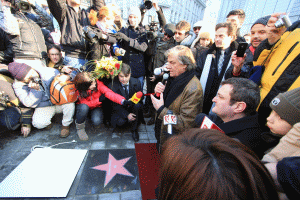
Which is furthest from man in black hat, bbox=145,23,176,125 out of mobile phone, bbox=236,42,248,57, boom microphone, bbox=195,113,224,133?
boom microphone, bbox=195,113,224,133

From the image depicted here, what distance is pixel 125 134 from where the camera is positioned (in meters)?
3.11

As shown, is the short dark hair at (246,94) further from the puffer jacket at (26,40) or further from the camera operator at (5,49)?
the camera operator at (5,49)

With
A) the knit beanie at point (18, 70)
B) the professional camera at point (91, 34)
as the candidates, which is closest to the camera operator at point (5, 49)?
the knit beanie at point (18, 70)

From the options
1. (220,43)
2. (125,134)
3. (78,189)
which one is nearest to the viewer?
(78,189)

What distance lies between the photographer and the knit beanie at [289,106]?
0.94 metres

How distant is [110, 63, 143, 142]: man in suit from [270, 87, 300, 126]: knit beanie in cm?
238

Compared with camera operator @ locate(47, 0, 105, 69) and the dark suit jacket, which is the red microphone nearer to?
the dark suit jacket

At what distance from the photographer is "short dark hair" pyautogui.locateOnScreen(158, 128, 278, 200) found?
0.48 m

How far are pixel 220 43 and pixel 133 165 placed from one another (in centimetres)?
259

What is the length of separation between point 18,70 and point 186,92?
322cm

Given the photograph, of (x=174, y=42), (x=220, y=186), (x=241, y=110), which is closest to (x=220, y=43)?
(x=241, y=110)

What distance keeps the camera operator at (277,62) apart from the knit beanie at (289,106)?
46 cm

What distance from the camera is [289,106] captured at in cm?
97

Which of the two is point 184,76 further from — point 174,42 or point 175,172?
point 174,42
